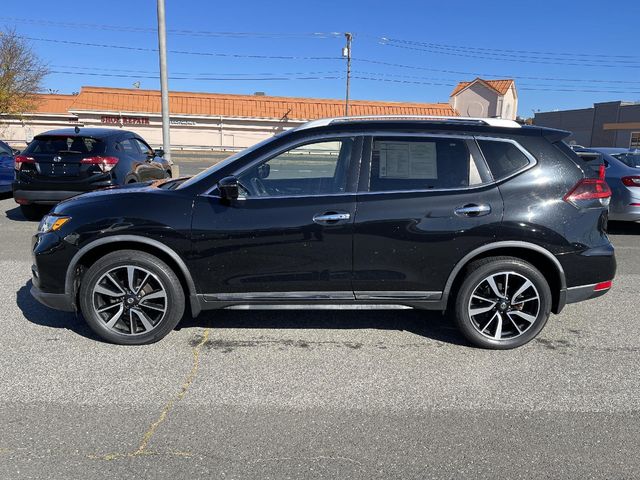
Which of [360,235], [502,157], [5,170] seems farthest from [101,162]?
[502,157]

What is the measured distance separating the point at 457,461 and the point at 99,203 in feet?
10.2

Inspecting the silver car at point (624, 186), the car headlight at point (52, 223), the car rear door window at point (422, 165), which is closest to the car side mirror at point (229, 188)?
the car rear door window at point (422, 165)

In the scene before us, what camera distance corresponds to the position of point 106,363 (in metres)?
3.54

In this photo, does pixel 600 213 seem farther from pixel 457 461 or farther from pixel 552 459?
pixel 457 461

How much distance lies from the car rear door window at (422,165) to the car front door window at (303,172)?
25 centimetres

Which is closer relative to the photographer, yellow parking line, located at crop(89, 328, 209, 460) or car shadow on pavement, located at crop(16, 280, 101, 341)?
yellow parking line, located at crop(89, 328, 209, 460)

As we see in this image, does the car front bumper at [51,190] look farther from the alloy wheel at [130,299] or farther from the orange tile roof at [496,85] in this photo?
the orange tile roof at [496,85]

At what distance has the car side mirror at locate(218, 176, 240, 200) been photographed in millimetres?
3551

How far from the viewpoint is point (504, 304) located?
12.5 ft

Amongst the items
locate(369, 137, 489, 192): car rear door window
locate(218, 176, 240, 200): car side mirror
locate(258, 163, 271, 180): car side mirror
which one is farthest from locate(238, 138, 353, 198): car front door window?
locate(369, 137, 489, 192): car rear door window

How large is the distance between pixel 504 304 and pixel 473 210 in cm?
81

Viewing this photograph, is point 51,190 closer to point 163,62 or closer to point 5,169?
point 5,169

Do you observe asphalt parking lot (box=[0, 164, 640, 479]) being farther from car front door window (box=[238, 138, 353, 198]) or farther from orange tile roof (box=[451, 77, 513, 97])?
orange tile roof (box=[451, 77, 513, 97])

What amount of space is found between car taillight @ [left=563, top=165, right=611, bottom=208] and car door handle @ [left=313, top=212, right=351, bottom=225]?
5.65 feet
